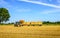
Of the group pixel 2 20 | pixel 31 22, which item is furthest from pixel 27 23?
pixel 2 20

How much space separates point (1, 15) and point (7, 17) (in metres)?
2.60

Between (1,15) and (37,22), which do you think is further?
(1,15)

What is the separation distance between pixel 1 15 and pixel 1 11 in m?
1.60

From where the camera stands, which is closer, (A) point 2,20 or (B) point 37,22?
(B) point 37,22

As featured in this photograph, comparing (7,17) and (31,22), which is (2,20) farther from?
(31,22)

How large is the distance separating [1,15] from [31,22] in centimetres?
2164

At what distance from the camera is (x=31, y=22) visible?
178 feet

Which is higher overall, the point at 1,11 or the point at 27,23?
the point at 1,11

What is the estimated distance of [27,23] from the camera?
175ft

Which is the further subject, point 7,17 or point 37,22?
point 7,17

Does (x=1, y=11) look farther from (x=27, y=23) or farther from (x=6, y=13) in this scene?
(x=27, y=23)

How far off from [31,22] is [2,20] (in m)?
19.0

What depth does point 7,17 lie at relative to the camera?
73.4 meters

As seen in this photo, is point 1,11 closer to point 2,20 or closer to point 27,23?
point 2,20
